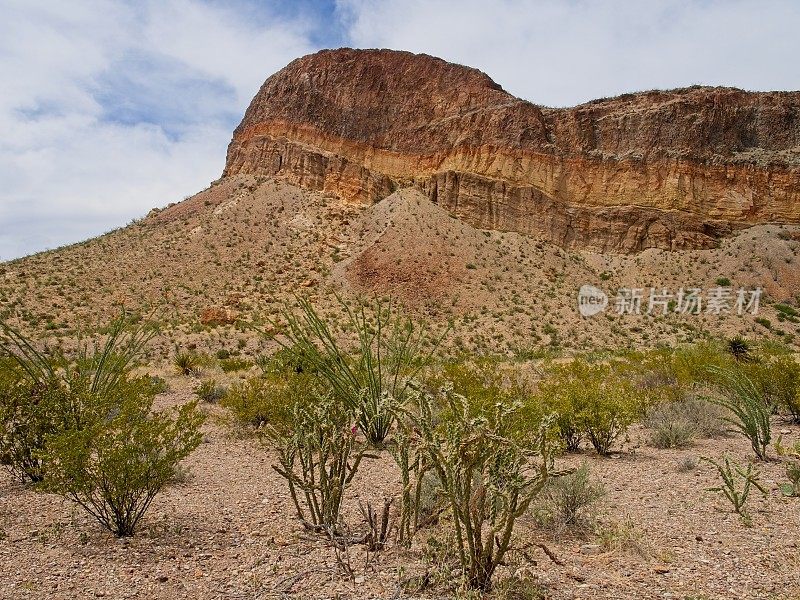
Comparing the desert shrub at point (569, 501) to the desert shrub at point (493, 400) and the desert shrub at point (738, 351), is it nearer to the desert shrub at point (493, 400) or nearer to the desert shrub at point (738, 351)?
the desert shrub at point (493, 400)

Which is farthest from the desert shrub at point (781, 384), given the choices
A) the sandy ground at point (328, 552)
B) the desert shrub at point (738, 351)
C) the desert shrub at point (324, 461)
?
the desert shrub at point (324, 461)

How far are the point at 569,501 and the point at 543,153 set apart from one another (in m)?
45.8

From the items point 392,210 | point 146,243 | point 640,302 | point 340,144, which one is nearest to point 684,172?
point 640,302

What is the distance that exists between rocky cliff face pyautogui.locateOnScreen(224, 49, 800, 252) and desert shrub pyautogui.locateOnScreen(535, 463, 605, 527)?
40301mm

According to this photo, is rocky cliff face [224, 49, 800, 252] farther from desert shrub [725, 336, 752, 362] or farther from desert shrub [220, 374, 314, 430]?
desert shrub [220, 374, 314, 430]

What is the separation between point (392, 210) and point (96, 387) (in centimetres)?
3651

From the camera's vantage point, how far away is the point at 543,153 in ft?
157

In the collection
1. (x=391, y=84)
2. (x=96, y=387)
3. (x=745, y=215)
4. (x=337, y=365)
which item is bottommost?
(x=96, y=387)

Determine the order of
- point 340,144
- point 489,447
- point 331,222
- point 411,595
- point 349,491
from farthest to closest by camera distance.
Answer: point 340,144 → point 331,222 → point 349,491 → point 489,447 → point 411,595

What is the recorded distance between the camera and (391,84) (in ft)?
177

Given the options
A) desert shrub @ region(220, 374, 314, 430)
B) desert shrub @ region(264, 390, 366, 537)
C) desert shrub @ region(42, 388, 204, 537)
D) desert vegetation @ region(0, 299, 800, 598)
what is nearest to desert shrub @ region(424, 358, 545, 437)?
desert vegetation @ region(0, 299, 800, 598)

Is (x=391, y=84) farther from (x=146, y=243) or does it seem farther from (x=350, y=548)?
(x=350, y=548)

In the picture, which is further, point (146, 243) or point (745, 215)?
point (745, 215)

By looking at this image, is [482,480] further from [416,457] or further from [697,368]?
[697,368]
